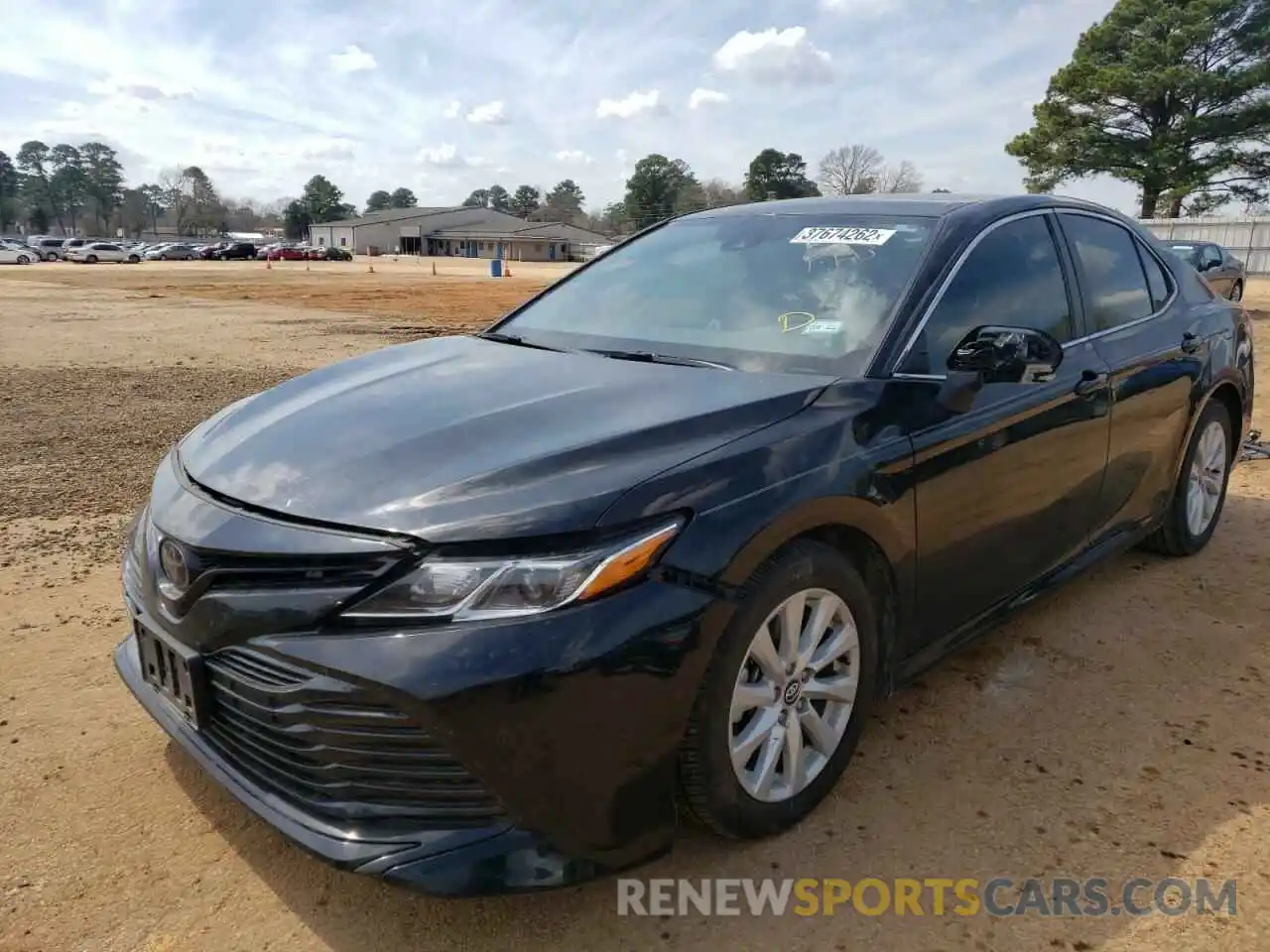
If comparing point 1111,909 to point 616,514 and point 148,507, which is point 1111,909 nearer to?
point 616,514

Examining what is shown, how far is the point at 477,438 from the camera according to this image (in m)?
2.36

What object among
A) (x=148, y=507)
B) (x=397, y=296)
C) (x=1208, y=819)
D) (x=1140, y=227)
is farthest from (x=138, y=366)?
(x=397, y=296)

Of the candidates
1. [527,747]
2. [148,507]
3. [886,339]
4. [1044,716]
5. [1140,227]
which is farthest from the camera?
[1140,227]

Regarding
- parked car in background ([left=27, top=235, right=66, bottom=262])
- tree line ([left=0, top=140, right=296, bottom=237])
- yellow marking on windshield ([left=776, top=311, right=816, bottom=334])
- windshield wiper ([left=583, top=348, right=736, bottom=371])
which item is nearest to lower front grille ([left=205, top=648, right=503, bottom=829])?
windshield wiper ([left=583, top=348, right=736, bottom=371])

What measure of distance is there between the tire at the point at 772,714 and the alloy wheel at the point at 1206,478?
269 cm

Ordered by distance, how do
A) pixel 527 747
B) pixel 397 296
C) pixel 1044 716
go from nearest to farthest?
pixel 527 747, pixel 1044 716, pixel 397 296

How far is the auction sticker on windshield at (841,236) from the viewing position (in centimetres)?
320

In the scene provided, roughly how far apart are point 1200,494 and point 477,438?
12.5 ft

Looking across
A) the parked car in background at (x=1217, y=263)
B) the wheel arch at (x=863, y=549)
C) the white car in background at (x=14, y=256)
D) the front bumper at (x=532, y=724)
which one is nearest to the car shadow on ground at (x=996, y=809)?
the front bumper at (x=532, y=724)

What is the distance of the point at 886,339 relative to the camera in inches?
110

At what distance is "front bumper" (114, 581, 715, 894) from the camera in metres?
1.90

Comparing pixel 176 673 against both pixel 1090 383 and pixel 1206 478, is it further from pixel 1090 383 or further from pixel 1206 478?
pixel 1206 478

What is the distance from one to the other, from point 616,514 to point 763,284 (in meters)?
1.46

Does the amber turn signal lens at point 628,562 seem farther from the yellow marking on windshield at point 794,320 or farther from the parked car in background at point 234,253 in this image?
the parked car in background at point 234,253
